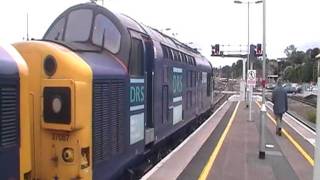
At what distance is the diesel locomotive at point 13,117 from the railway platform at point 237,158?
198 inches

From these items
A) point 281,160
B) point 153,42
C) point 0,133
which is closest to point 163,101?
point 153,42

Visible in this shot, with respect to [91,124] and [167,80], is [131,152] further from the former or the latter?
[167,80]

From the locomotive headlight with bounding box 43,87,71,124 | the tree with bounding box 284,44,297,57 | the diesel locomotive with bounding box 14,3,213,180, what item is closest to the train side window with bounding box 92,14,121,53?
the diesel locomotive with bounding box 14,3,213,180

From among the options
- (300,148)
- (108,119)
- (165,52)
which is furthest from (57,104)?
(300,148)

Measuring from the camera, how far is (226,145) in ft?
52.4

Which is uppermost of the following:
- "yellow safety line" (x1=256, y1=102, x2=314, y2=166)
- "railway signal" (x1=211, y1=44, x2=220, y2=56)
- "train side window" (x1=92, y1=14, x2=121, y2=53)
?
"railway signal" (x1=211, y1=44, x2=220, y2=56)

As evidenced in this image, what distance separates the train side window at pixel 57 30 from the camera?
9089 mm

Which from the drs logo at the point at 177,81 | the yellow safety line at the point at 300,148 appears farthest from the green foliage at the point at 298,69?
the drs logo at the point at 177,81

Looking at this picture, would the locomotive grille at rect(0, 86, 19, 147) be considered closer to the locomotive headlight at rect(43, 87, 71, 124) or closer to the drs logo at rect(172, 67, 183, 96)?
the locomotive headlight at rect(43, 87, 71, 124)

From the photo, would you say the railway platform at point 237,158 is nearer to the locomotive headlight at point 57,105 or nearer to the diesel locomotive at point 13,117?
the locomotive headlight at point 57,105

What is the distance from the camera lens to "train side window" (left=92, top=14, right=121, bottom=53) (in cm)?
870

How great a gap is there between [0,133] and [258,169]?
25.8 feet

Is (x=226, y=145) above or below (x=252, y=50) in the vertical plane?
below

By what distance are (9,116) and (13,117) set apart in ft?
0.16
